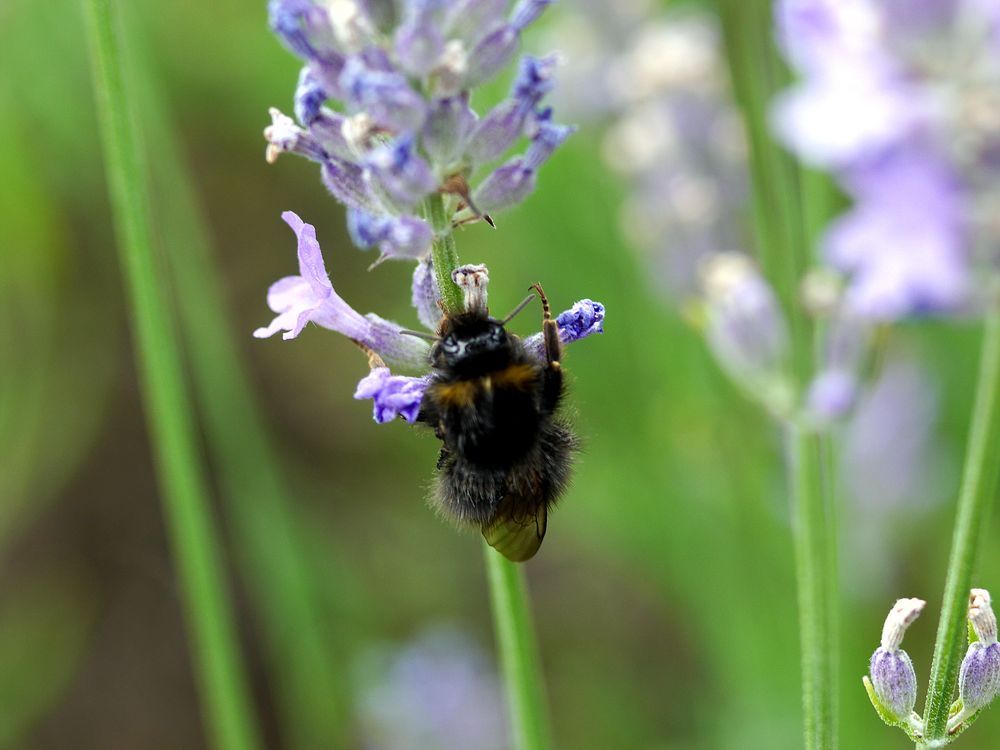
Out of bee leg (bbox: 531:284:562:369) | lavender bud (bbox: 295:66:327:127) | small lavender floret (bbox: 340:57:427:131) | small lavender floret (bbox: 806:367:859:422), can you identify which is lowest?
small lavender floret (bbox: 806:367:859:422)

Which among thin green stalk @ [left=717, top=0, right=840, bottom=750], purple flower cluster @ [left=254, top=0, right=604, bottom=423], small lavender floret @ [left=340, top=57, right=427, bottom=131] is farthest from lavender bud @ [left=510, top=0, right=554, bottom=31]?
thin green stalk @ [left=717, top=0, right=840, bottom=750]

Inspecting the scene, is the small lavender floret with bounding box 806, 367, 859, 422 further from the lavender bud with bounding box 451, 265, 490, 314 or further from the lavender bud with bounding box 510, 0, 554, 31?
the lavender bud with bounding box 510, 0, 554, 31

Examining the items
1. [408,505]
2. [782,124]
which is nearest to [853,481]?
[408,505]

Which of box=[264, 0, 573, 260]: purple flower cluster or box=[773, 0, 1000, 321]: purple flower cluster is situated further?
box=[773, 0, 1000, 321]: purple flower cluster

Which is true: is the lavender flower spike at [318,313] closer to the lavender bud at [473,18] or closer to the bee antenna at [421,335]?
the bee antenna at [421,335]

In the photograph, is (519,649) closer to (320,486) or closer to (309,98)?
(309,98)

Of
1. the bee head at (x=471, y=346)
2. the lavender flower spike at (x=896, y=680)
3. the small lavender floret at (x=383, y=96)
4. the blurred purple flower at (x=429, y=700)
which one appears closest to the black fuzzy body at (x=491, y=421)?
the bee head at (x=471, y=346)

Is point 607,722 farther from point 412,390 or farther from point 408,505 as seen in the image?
point 412,390
